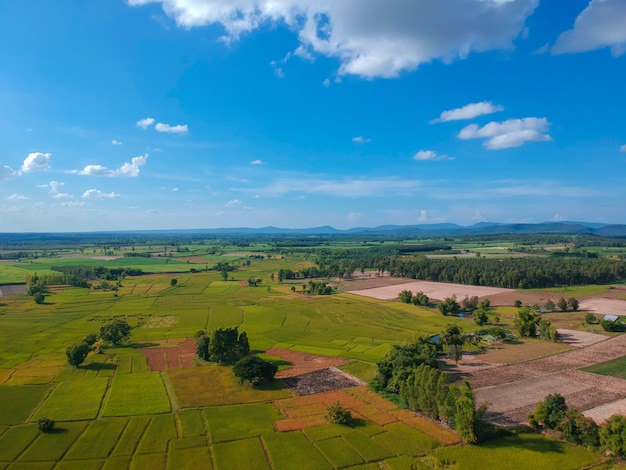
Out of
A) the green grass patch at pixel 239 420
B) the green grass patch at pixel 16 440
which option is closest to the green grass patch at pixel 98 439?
the green grass patch at pixel 16 440

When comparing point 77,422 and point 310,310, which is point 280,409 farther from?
point 310,310

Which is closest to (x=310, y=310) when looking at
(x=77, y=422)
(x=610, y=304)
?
(x=77, y=422)

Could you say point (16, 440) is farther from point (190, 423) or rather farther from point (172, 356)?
point (172, 356)

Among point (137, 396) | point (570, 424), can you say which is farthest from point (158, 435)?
point (570, 424)

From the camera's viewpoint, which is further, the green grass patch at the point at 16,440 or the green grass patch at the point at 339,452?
the green grass patch at the point at 16,440

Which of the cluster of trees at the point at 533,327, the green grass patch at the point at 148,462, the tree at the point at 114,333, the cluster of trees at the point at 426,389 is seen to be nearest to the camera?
the green grass patch at the point at 148,462

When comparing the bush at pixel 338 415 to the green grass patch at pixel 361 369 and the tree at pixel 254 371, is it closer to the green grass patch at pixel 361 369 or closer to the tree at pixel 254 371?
the green grass patch at pixel 361 369

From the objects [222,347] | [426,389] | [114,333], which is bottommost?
[114,333]
